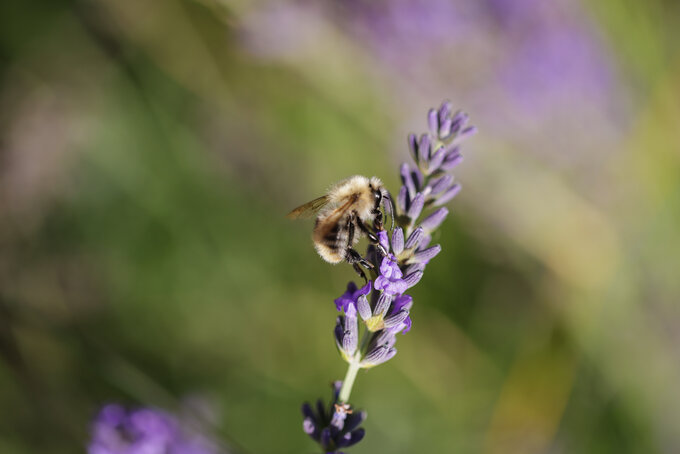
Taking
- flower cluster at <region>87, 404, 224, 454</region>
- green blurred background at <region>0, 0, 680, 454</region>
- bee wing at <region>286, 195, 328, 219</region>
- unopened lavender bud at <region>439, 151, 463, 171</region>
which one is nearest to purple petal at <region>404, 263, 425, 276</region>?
unopened lavender bud at <region>439, 151, 463, 171</region>

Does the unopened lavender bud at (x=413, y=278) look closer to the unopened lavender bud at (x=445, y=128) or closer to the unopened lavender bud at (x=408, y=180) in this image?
the unopened lavender bud at (x=408, y=180)

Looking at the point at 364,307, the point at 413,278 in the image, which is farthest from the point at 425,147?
the point at 364,307

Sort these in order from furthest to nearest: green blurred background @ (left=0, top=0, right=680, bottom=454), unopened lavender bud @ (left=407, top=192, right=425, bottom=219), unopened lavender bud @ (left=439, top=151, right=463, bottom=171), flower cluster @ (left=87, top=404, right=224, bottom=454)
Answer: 1. green blurred background @ (left=0, top=0, right=680, bottom=454)
2. flower cluster @ (left=87, top=404, right=224, bottom=454)
3. unopened lavender bud @ (left=439, top=151, right=463, bottom=171)
4. unopened lavender bud @ (left=407, top=192, right=425, bottom=219)

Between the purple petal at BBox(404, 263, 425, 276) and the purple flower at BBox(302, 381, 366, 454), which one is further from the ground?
the purple petal at BBox(404, 263, 425, 276)

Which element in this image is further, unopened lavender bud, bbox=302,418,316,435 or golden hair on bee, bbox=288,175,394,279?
golden hair on bee, bbox=288,175,394,279

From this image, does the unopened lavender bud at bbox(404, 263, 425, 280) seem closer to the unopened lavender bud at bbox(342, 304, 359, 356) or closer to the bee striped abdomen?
the unopened lavender bud at bbox(342, 304, 359, 356)

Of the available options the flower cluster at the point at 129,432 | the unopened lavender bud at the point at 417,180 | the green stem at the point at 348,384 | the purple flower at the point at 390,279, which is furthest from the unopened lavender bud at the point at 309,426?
the flower cluster at the point at 129,432
